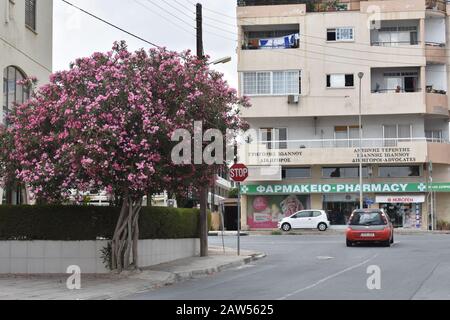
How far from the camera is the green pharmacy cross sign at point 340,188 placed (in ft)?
151

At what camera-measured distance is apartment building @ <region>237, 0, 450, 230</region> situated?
4644cm

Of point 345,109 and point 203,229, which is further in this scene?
point 345,109

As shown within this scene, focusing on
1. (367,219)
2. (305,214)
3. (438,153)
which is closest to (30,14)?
(367,219)

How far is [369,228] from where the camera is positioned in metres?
27.3

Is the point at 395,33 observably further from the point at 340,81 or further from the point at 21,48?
the point at 21,48

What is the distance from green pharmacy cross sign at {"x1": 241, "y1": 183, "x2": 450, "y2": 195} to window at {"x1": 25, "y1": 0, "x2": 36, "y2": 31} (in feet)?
88.7

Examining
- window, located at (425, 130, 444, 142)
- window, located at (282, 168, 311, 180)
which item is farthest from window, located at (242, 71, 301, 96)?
window, located at (425, 130, 444, 142)

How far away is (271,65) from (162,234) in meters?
29.4

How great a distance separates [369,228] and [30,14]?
49.7 ft

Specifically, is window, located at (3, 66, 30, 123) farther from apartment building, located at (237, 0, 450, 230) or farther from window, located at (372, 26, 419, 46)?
window, located at (372, 26, 419, 46)

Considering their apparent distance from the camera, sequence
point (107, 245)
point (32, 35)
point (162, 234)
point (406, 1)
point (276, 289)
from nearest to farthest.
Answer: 1. point (276, 289)
2. point (107, 245)
3. point (162, 234)
4. point (32, 35)
5. point (406, 1)
